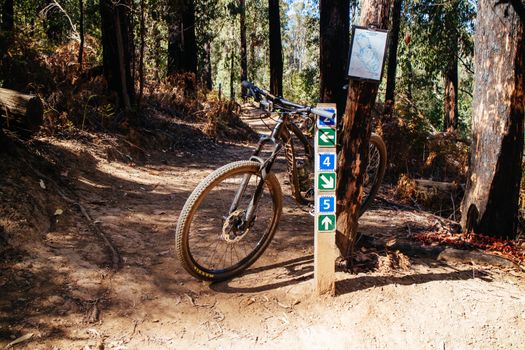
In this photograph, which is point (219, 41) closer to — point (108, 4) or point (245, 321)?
point (108, 4)

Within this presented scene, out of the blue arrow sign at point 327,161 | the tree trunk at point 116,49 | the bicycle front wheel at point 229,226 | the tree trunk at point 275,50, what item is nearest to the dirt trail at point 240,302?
the bicycle front wheel at point 229,226

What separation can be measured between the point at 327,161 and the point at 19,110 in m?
3.75

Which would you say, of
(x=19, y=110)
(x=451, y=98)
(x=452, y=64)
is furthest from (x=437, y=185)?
(x=451, y=98)

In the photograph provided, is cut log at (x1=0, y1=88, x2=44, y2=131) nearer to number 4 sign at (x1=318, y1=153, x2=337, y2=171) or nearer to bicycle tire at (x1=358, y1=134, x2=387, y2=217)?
number 4 sign at (x1=318, y1=153, x2=337, y2=171)

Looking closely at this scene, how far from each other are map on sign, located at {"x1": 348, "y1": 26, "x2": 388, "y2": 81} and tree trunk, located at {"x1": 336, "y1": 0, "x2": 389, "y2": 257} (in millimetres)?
106

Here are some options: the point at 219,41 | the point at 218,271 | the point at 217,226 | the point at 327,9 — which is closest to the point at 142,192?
the point at 217,226

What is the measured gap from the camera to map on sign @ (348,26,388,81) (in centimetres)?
332

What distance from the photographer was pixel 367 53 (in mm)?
3355

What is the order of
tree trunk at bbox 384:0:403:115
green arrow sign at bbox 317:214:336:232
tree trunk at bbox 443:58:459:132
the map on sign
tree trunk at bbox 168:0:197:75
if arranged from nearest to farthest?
1. the map on sign
2. green arrow sign at bbox 317:214:336:232
3. tree trunk at bbox 168:0:197:75
4. tree trunk at bbox 384:0:403:115
5. tree trunk at bbox 443:58:459:132

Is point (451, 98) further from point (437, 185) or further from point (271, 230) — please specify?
point (271, 230)

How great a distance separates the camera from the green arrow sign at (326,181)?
3404mm

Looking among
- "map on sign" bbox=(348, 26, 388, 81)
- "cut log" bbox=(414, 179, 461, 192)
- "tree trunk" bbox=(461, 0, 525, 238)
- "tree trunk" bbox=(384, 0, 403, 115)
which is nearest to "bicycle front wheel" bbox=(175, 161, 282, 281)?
"map on sign" bbox=(348, 26, 388, 81)

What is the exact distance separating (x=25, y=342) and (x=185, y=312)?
1064 mm

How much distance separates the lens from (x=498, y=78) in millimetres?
4496
